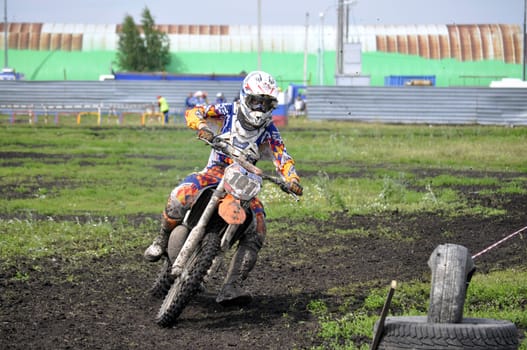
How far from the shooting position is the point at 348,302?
27.5ft

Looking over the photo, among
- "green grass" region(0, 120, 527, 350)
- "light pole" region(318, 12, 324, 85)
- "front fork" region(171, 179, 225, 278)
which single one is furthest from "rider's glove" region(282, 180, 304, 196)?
"light pole" region(318, 12, 324, 85)

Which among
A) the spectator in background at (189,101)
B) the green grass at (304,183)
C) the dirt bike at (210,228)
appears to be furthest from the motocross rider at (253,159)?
the spectator in background at (189,101)

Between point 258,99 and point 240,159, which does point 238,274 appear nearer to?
point 240,159

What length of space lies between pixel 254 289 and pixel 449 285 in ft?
13.0

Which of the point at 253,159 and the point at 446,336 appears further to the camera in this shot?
the point at 253,159

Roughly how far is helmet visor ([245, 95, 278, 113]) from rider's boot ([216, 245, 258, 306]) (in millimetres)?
1254

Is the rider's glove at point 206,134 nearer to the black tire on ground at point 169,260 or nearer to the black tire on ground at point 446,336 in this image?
the black tire on ground at point 169,260

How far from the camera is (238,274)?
845 centimetres

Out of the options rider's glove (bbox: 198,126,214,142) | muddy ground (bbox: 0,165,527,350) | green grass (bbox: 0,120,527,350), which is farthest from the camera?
green grass (bbox: 0,120,527,350)

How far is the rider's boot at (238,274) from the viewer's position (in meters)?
8.37

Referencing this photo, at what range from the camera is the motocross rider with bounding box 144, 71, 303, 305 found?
8.39 metres

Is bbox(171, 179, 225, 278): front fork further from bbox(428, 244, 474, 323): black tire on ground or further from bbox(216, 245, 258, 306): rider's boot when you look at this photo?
bbox(428, 244, 474, 323): black tire on ground

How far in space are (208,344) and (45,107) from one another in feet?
136

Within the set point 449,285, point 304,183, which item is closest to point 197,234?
point 449,285
